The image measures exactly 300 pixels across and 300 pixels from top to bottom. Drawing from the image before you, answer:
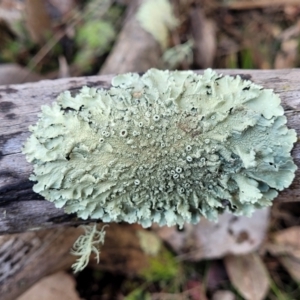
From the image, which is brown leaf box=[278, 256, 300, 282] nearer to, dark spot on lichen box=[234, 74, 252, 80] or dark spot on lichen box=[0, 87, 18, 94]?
dark spot on lichen box=[234, 74, 252, 80]

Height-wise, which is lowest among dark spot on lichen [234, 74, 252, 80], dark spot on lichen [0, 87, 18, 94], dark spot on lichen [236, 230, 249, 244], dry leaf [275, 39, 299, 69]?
dark spot on lichen [236, 230, 249, 244]

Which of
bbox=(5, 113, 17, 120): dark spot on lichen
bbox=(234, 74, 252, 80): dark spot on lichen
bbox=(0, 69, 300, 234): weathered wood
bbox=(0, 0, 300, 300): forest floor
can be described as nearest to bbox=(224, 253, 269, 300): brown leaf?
bbox=(0, 0, 300, 300): forest floor

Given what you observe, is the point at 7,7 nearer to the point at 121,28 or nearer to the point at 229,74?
the point at 121,28

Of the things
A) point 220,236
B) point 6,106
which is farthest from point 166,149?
point 220,236

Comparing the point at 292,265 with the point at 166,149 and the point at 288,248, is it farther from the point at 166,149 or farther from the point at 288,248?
the point at 166,149

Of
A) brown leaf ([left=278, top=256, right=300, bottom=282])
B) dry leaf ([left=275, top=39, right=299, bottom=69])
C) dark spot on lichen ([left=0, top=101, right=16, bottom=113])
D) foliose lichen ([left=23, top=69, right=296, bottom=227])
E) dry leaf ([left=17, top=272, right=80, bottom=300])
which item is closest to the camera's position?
foliose lichen ([left=23, top=69, right=296, bottom=227])

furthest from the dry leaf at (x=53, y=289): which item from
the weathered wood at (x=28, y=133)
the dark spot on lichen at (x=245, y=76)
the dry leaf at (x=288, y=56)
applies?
the dry leaf at (x=288, y=56)

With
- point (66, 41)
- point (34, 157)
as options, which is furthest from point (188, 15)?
point (34, 157)
